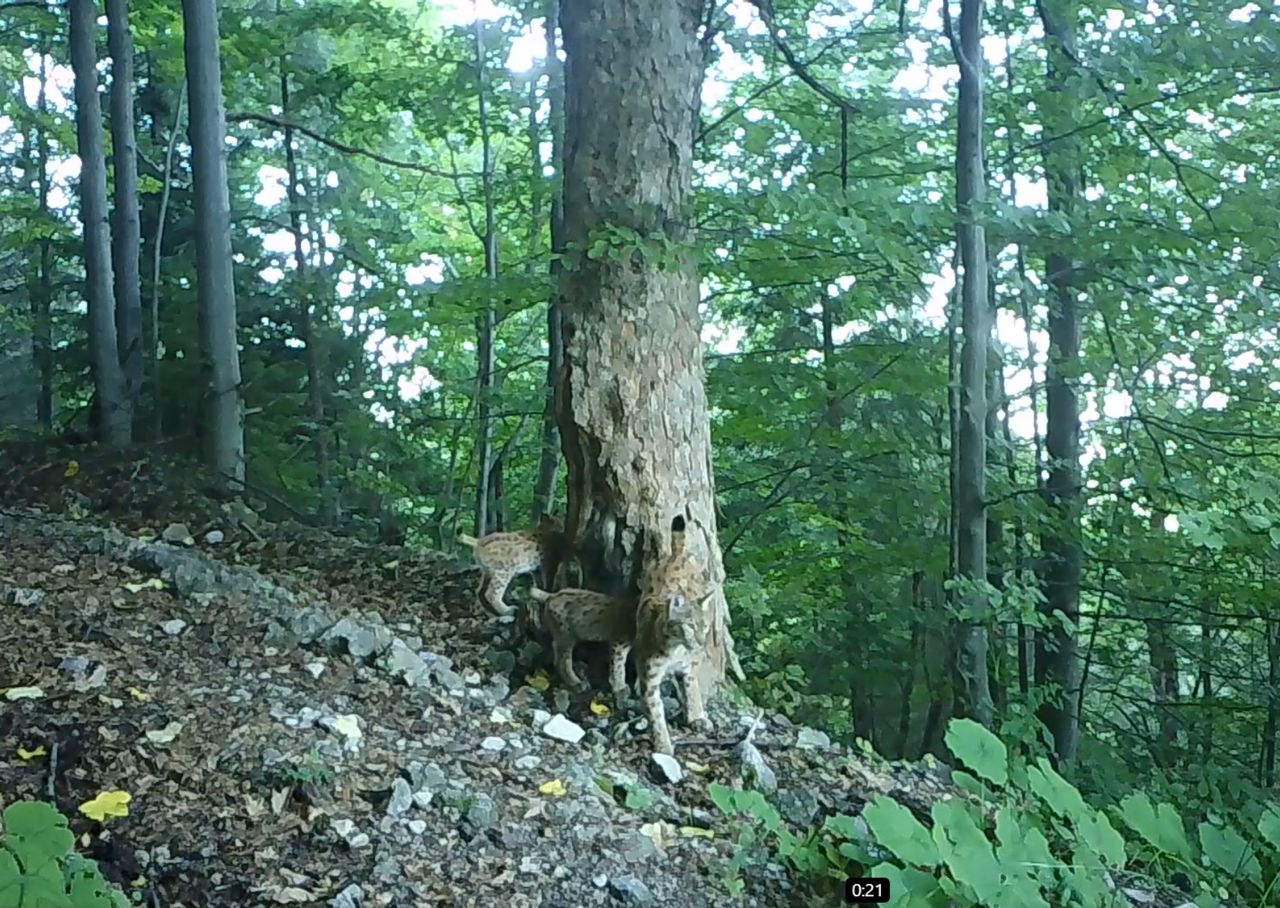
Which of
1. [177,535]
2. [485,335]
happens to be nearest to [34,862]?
[177,535]

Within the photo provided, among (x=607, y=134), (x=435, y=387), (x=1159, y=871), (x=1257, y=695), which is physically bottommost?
(x=1257, y=695)

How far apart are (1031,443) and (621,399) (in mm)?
5678

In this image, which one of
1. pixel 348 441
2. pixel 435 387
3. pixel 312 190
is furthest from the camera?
pixel 312 190

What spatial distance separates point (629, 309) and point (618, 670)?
1577mm

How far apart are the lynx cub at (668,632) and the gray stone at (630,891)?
0.85 metres

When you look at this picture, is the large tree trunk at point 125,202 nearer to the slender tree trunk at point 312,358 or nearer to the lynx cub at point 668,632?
the slender tree trunk at point 312,358

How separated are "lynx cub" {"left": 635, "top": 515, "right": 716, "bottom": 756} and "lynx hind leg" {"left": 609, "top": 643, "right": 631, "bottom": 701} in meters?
0.20

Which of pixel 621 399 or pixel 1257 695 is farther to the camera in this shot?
pixel 1257 695

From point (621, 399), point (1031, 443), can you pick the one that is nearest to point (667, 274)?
point (621, 399)

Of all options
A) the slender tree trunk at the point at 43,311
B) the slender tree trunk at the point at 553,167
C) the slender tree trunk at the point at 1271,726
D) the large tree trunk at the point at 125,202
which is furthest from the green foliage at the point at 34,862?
the slender tree trunk at the point at 43,311

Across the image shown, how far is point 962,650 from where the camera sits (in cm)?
555

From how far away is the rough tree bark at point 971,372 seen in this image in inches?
211

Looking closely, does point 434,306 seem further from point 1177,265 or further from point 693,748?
point 1177,265

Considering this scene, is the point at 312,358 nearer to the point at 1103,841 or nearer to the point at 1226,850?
the point at 1103,841
